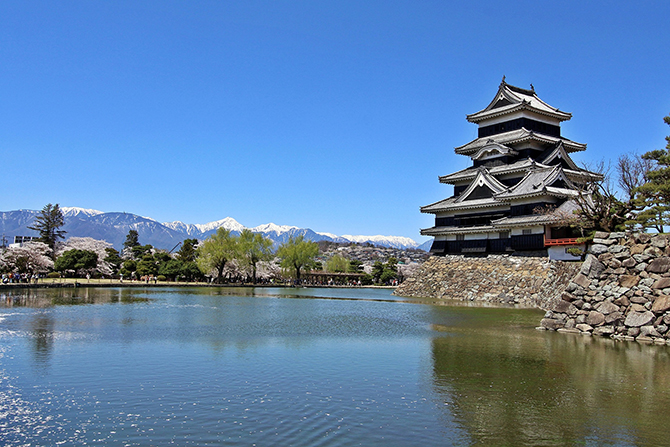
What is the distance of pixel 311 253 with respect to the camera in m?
74.6

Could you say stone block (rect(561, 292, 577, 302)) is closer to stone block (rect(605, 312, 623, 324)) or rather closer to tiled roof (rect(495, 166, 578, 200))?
stone block (rect(605, 312, 623, 324))

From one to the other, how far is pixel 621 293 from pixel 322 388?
41.0 feet

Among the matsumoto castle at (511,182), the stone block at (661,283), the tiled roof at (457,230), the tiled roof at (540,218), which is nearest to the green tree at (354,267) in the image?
the tiled roof at (457,230)

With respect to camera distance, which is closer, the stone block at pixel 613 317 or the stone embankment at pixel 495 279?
the stone block at pixel 613 317

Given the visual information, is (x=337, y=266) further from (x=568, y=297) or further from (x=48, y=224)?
(x=568, y=297)

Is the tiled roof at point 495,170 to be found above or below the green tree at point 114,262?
above

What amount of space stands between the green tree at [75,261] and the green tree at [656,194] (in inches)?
2391

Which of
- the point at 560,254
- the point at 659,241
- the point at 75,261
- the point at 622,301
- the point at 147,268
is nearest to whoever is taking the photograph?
the point at 659,241

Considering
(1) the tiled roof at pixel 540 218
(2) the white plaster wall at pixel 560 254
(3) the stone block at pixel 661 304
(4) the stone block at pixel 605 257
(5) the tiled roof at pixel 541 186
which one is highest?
(5) the tiled roof at pixel 541 186

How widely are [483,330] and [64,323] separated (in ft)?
51.8

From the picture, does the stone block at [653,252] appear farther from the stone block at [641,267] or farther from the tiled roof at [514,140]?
the tiled roof at [514,140]

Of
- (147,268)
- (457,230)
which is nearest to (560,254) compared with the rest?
(457,230)

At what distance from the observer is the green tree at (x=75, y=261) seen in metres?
63.5

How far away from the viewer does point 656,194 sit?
78.9ft
